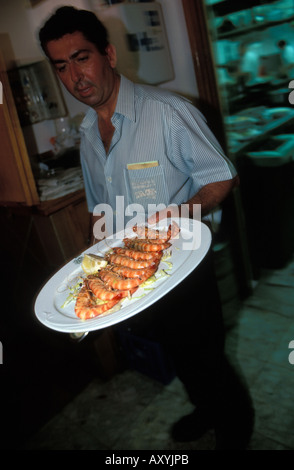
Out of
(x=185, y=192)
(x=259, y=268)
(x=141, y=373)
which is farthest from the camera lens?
(x=259, y=268)

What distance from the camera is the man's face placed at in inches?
88.7

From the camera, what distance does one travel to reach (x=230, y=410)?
2.63m

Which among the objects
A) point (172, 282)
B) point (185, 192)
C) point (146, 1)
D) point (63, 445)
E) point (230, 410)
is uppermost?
point (146, 1)

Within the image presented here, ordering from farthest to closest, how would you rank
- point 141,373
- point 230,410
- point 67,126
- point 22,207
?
1. point 67,126
2. point 141,373
3. point 22,207
4. point 230,410

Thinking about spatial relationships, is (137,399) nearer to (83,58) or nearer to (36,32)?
(83,58)

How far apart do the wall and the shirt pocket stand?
4.97 ft

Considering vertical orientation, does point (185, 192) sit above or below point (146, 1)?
below

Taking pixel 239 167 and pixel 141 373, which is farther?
pixel 239 167

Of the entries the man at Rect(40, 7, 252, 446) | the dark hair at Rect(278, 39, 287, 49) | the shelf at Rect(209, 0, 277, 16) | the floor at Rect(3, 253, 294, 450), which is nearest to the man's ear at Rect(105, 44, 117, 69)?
the man at Rect(40, 7, 252, 446)

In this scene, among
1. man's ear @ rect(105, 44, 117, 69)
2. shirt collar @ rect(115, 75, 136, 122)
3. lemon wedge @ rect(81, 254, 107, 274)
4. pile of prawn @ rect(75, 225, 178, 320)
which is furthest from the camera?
man's ear @ rect(105, 44, 117, 69)

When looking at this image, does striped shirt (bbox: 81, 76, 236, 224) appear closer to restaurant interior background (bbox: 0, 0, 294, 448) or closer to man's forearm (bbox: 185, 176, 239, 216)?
man's forearm (bbox: 185, 176, 239, 216)

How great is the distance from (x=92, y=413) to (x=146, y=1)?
13.0 feet

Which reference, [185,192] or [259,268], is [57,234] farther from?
[259,268]

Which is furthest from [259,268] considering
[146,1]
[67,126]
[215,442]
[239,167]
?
[146,1]
